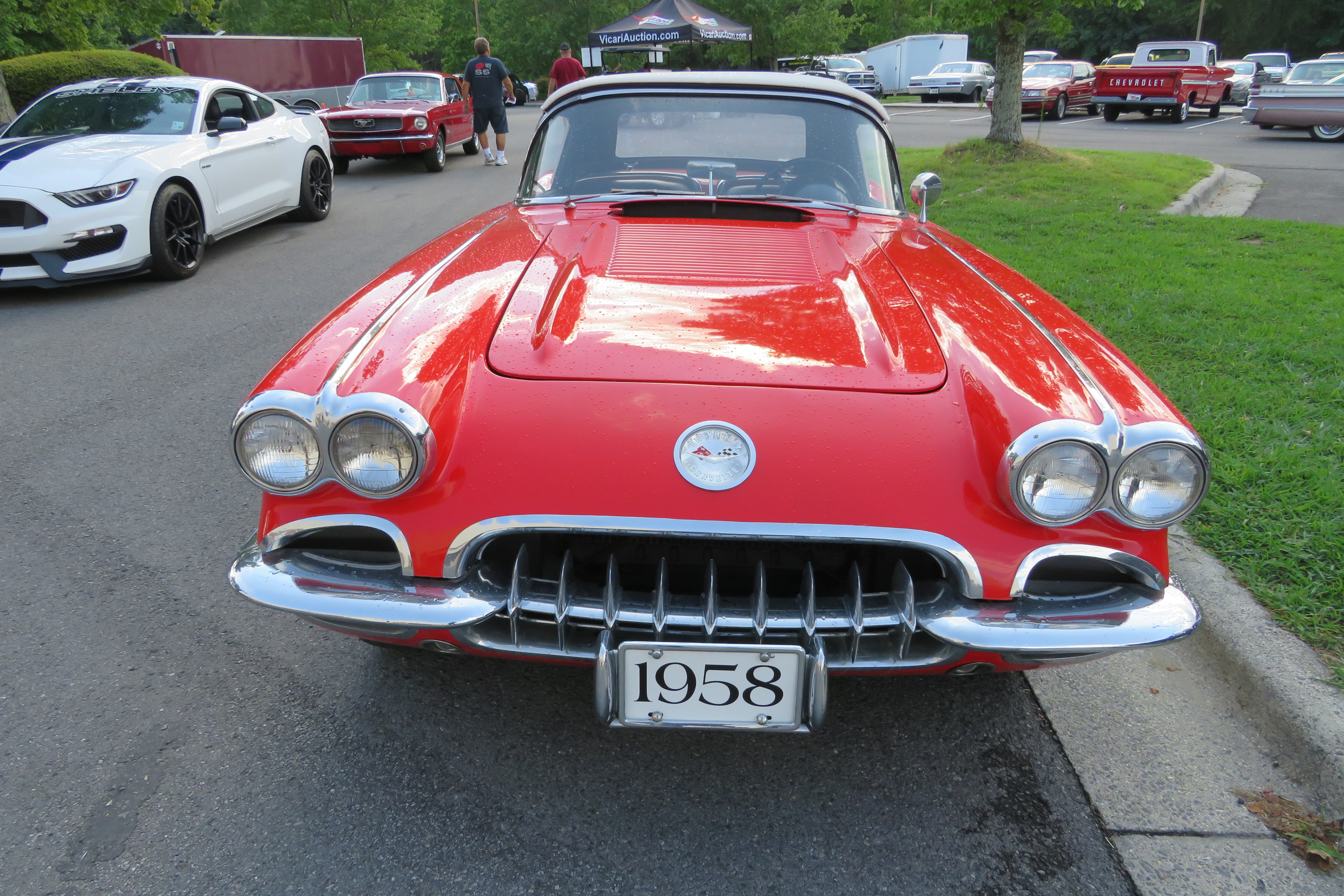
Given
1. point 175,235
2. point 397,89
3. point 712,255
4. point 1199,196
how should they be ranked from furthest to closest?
point 397,89, point 1199,196, point 175,235, point 712,255

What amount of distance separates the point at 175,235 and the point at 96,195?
709 millimetres

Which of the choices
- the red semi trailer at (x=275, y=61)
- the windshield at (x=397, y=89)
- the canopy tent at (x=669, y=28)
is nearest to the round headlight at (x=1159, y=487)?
the windshield at (x=397, y=89)

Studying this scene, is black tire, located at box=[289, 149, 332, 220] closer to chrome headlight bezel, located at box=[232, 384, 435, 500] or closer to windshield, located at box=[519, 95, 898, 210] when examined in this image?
windshield, located at box=[519, 95, 898, 210]

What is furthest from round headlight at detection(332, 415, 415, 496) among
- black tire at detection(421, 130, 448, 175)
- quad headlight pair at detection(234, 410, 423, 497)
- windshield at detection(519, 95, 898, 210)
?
black tire at detection(421, 130, 448, 175)

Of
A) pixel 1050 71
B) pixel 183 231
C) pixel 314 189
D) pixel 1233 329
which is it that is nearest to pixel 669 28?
pixel 1050 71

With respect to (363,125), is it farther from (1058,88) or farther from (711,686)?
(1058,88)

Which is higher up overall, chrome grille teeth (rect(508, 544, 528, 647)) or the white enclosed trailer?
the white enclosed trailer

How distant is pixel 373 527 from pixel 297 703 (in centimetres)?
74

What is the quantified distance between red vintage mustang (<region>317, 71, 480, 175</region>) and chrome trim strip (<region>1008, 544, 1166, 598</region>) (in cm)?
1166

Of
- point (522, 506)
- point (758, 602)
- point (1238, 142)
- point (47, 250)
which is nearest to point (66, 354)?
point (47, 250)

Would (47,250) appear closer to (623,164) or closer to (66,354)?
(66,354)

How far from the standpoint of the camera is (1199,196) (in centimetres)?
930

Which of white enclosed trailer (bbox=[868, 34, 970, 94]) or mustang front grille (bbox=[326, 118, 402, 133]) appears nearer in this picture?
mustang front grille (bbox=[326, 118, 402, 133])

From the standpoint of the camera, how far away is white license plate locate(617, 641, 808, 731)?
1.74 m
